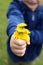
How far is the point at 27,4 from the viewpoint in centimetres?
158

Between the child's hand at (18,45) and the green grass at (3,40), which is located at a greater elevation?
the child's hand at (18,45)

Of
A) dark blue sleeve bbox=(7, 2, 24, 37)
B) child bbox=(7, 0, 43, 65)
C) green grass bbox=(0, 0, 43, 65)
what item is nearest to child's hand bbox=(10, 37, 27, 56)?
dark blue sleeve bbox=(7, 2, 24, 37)

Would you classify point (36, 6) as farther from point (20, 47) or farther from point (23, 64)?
point (20, 47)

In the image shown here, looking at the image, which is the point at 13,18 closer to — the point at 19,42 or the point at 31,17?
the point at 31,17

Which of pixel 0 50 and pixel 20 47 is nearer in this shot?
pixel 20 47

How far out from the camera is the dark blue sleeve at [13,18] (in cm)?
125

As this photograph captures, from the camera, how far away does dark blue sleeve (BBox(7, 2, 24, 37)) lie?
4.11 ft

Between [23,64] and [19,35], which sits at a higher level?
[19,35]

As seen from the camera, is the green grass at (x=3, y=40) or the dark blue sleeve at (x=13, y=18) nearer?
the dark blue sleeve at (x=13, y=18)

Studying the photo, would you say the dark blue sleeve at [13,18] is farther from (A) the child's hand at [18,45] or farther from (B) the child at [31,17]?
(A) the child's hand at [18,45]

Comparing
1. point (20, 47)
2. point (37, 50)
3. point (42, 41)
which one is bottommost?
point (37, 50)

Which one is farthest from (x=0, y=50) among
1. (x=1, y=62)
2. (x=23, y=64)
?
(x=23, y=64)

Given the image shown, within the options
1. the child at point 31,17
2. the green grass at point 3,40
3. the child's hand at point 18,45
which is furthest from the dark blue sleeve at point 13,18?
the green grass at point 3,40

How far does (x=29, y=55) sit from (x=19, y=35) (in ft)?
2.94
